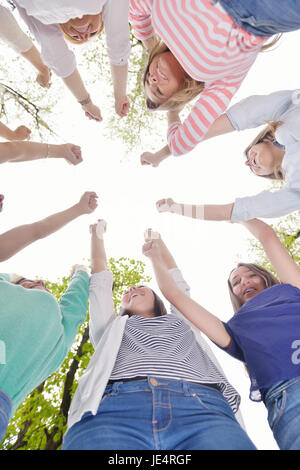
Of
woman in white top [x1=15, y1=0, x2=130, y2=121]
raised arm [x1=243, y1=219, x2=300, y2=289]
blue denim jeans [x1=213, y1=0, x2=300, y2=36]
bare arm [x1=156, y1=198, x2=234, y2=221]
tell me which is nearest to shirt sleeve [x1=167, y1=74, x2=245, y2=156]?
blue denim jeans [x1=213, y1=0, x2=300, y2=36]

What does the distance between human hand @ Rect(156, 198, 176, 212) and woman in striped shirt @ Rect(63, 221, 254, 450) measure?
1.21m

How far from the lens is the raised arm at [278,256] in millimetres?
2832

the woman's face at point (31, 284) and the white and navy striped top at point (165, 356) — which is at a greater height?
the woman's face at point (31, 284)

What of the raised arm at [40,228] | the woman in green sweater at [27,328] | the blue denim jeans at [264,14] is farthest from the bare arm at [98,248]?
the blue denim jeans at [264,14]

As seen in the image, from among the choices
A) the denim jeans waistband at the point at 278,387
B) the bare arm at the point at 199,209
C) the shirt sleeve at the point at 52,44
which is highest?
the shirt sleeve at the point at 52,44

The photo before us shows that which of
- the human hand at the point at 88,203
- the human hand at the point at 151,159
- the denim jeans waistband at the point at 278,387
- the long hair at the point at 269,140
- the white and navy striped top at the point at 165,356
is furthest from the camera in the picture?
the human hand at the point at 88,203

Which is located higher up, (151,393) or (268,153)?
(268,153)

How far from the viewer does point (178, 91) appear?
245 centimetres

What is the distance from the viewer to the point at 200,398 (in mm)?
2049

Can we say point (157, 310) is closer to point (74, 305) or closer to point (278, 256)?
point (74, 305)

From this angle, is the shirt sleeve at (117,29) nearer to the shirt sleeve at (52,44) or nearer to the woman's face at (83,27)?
the woman's face at (83,27)

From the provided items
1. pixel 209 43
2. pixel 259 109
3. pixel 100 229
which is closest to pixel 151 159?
pixel 100 229

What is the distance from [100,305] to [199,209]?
1.52m
